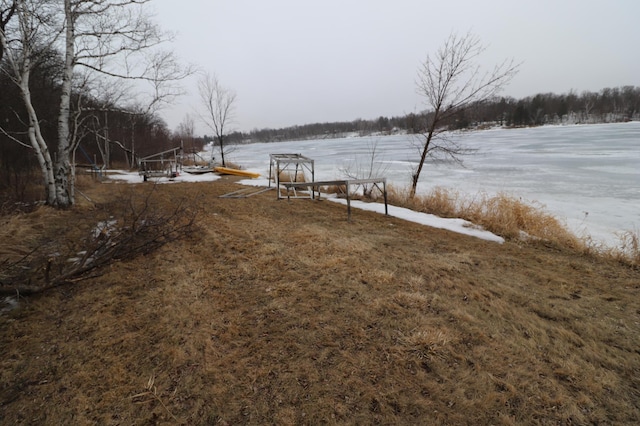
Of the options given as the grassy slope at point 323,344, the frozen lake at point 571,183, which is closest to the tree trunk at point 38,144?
the grassy slope at point 323,344

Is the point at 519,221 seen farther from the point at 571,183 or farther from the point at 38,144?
the point at 38,144

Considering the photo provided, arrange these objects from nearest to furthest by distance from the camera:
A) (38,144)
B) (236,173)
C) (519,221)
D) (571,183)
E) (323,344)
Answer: (323,344)
(38,144)
(519,221)
(571,183)
(236,173)

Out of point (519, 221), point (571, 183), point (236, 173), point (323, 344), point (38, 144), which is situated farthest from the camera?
point (236, 173)

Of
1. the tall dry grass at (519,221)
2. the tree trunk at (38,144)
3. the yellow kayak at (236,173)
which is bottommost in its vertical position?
the tall dry grass at (519,221)

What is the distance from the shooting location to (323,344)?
2541 millimetres

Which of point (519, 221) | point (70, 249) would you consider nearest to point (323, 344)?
point (70, 249)

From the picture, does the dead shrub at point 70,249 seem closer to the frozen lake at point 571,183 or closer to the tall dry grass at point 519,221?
the tall dry grass at point 519,221

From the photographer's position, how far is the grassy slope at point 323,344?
1962mm

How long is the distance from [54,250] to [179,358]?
3.60m

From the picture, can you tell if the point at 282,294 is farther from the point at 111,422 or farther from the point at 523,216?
the point at 523,216

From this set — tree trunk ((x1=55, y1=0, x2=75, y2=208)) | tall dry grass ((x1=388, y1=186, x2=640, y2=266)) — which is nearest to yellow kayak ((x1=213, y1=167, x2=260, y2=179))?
tall dry grass ((x1=388, y1=186, x2=640, y2=266))

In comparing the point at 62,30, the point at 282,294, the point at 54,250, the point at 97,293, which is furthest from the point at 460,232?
the point at 62,30

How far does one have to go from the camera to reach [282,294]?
11.0 feet

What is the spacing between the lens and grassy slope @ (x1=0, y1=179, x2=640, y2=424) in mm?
1962
